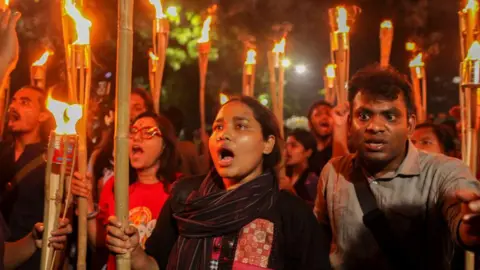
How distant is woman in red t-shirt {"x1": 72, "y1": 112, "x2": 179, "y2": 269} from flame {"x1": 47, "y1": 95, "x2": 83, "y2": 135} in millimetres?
885

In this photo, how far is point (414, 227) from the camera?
2.74 meters

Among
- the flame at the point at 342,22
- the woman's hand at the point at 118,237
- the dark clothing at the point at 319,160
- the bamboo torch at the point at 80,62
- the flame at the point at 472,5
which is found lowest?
the woman's hand at the point at 118,237

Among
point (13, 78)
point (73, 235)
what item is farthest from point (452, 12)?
point (73, 235)

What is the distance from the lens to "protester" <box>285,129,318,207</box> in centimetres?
565

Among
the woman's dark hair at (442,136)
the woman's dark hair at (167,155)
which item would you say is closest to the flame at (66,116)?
the woman's dark hair at (167,155)

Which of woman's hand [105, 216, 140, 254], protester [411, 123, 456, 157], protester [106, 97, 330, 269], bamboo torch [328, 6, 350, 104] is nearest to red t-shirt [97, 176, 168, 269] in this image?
protester [106, 97, 330, 269]

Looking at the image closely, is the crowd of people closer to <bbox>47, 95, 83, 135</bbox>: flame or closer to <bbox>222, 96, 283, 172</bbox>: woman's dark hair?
<bbox>222, 96, 283, 172</bbox>: woman's dark hair

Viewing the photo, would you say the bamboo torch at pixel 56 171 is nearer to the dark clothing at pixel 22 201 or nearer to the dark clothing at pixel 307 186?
the dark clothing at pixel 22 201

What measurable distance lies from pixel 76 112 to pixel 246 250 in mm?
1169

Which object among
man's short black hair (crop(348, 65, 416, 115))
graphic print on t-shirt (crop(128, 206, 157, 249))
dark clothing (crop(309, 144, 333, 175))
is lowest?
graphic print on t-shirt (crop(128, 206, 157, 249))

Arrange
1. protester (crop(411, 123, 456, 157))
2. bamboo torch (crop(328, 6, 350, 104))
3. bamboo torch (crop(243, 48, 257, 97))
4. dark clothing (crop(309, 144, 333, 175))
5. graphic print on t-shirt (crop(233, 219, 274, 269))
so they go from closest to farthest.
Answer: graphic print on t-shirt (crop(233, 219, 274, 269)), protester (crop(411, 123, 456, 157)), bamboo torch (crop(328, 6, 350, 104)), dark clothing (crop(309, 144, 333, 175)), bamboo torch (crop(243, 48, 257, 97))

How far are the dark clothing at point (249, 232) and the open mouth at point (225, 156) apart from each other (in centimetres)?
13

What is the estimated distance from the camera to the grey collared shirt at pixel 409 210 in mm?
2684

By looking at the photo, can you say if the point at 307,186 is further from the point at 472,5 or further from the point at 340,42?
the point at 472,5
